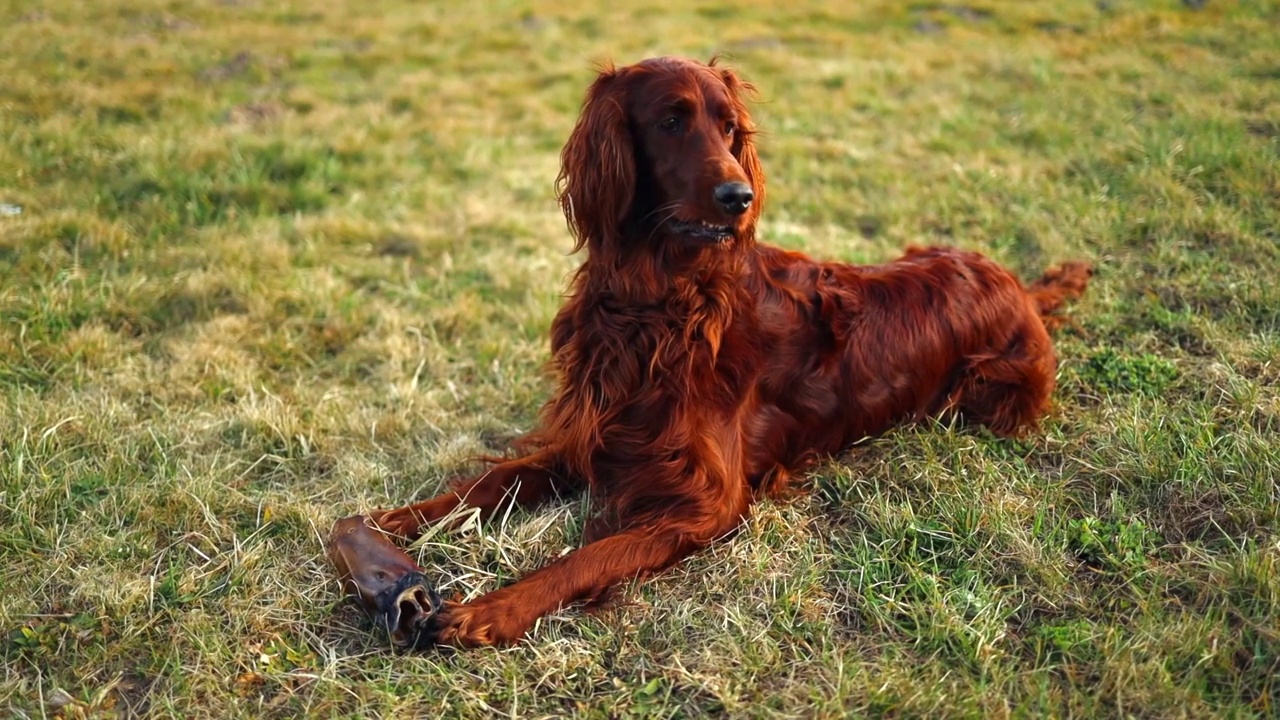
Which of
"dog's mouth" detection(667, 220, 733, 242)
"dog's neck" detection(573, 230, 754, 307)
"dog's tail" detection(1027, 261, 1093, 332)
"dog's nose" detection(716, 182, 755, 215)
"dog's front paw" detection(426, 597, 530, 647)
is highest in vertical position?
"dog's nose" detection(716, 182, 755, 215)

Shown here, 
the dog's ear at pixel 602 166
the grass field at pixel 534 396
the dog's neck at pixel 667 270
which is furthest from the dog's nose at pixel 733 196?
the grass field at pixel 534 396

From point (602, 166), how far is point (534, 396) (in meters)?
1.37

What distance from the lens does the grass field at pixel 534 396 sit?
98.5 inches

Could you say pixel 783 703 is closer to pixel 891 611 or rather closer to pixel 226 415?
pixel 891 611

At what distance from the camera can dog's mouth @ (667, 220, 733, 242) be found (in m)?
2.81

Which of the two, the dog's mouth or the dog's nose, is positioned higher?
the dog's nose

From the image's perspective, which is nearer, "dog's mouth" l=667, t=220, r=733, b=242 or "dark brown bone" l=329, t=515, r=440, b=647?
"dark brown bone" l=329, t=515, r=440, b=647

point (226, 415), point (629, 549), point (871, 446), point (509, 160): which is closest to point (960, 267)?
point (871, 446)

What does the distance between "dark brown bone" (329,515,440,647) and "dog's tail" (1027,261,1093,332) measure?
9.32 ft

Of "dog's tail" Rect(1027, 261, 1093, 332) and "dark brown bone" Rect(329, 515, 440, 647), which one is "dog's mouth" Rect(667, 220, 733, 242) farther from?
"dog's tail" Rect(1027, 261, 1093, 332)

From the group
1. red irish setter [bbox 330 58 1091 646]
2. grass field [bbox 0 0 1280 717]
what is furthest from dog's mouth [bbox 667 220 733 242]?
grass field [bbox 0 0 1280 717]

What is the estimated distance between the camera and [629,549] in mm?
2832

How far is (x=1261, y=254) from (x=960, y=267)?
1942 mm

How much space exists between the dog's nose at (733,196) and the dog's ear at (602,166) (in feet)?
1.04
